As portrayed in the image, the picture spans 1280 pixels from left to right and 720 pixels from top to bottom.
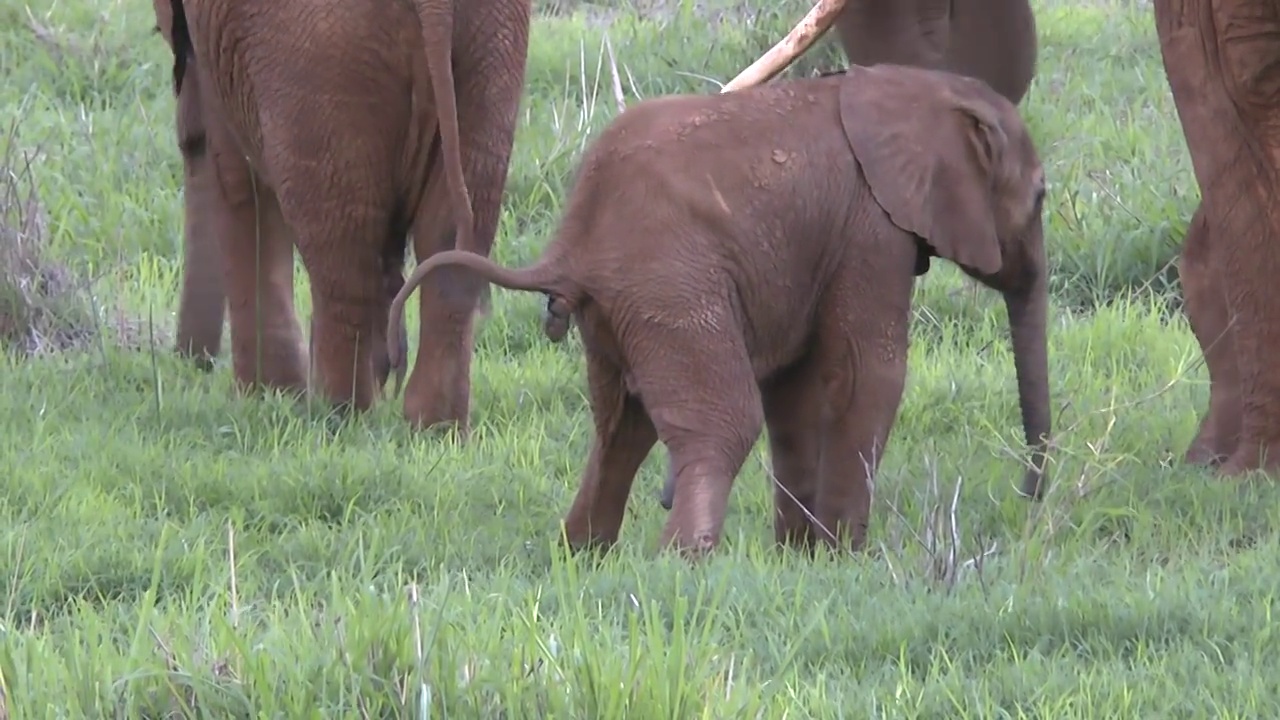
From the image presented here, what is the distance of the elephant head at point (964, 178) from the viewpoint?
4797 millimetres

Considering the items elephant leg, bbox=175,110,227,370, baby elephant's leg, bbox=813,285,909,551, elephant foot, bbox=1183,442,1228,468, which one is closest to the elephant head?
baby elephant's leg, bbox=813,285,909,551

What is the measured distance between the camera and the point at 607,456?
478 cm

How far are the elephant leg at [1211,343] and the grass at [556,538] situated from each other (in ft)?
0.42

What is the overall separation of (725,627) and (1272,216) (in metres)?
1.94

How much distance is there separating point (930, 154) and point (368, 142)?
145 cm

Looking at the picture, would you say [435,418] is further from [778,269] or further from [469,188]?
[778,269]

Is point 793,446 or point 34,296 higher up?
point 793,446

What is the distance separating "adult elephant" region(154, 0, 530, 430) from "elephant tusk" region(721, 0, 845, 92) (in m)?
0.62

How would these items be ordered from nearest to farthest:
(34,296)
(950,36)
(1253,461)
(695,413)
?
(695,413) → (1253,461) → (950,36) → (34,296)

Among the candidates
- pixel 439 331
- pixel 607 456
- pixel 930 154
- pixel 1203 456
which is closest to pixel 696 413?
pixel 607 456

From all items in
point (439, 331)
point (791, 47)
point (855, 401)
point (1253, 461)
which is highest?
point (791, 47)

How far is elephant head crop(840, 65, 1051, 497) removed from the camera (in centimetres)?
480

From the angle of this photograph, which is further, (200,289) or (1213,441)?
(200,289)

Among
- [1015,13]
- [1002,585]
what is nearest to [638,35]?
[1015,13]
